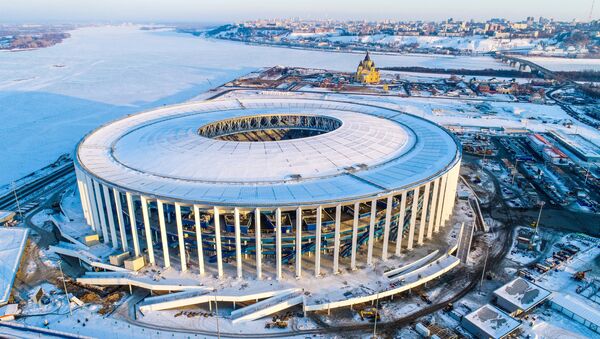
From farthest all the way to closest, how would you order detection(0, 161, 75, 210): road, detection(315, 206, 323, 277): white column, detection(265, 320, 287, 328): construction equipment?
1. detection(0, 161, 75, 210): road
2. detection(315, 206, 323, 277): white column
3. detection(265, 320, 287, 328): construction equipment

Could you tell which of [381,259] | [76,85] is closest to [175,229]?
[381,259]

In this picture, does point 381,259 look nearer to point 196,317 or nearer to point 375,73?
point 196,317

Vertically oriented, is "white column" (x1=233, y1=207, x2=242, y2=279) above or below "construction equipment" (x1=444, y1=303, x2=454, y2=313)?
above

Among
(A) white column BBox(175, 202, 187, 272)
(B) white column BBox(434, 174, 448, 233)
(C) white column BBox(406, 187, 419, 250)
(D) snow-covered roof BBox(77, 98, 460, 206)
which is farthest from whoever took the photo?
(B) white column BBox(434, 174, 448, 233)

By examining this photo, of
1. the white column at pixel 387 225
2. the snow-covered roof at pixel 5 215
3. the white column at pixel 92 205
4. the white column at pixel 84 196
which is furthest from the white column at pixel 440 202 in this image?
the snow-covered roof at pixel 5 215

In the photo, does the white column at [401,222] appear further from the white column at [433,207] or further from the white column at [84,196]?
the white column at [84,196]

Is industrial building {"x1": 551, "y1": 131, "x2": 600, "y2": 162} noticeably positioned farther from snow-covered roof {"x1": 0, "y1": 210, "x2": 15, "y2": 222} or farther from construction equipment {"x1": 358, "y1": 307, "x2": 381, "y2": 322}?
snow-covered roof {"x1": 0, "y1": 210, "x2": 15, "y2": 222}

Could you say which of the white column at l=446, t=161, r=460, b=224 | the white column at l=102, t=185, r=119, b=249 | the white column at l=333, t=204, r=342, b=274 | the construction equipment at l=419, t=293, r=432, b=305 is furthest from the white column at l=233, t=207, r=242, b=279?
the white column at l=446, t=161, r=460, b=224

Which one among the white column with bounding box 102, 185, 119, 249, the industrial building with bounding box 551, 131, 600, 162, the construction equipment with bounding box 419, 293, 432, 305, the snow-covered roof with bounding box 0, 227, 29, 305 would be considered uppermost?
the white column with bounding box 102, 185, 119, 249
